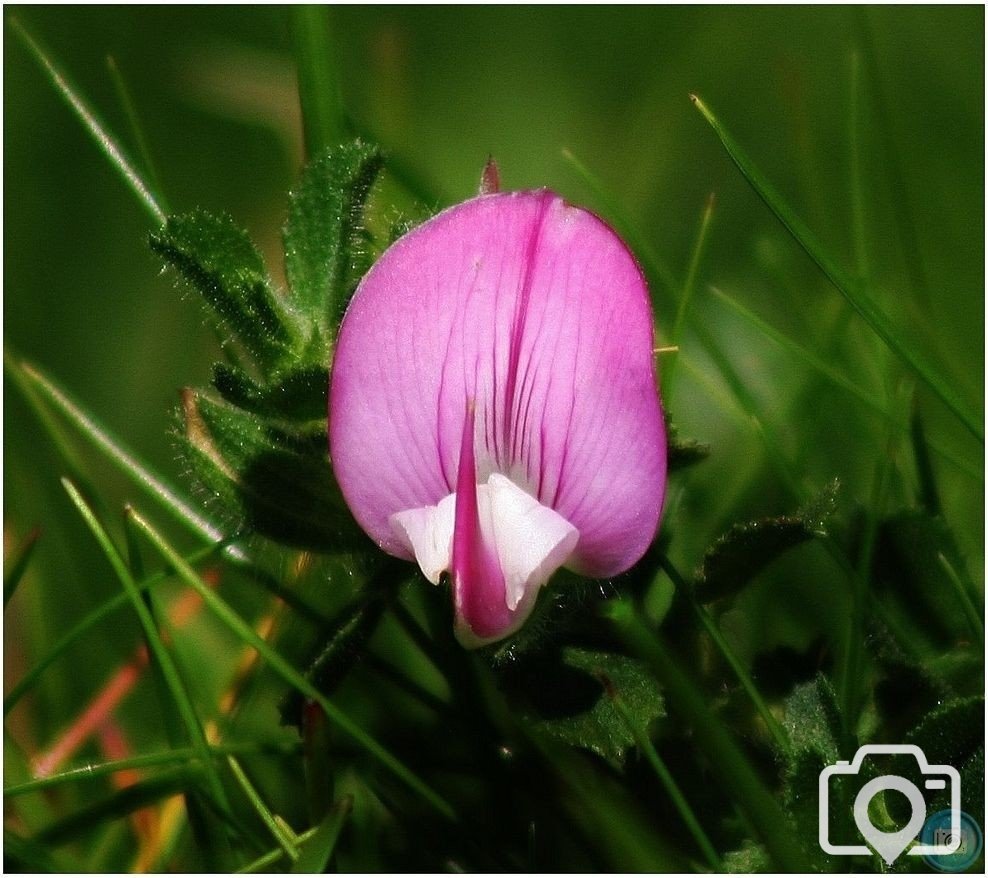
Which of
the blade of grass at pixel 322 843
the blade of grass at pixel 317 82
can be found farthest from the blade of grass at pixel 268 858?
the blade of grass at pixel 317 82

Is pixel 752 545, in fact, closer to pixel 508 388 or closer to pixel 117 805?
pixel 508 388

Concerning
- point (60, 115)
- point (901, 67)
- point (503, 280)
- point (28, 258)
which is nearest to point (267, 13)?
point (60, 115)

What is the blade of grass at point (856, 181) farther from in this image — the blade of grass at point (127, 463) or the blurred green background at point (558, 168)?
the blade of grass at point (127, 463)

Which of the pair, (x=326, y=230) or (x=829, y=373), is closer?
(x=326, y=230)

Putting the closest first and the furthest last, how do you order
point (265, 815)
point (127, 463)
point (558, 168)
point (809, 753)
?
point (809, 753), point (265, 815), point (127, 463), point (558, 168)

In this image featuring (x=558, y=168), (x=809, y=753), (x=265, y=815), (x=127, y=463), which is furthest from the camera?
(x=558, y=168)

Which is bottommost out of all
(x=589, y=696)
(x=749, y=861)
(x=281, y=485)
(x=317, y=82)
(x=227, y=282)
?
(x=749, y=861)

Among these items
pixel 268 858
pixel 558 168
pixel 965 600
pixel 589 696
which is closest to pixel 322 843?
pixel 268 858
